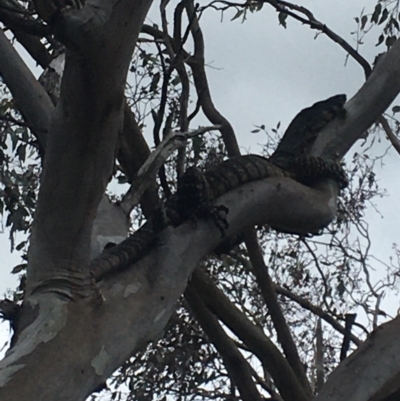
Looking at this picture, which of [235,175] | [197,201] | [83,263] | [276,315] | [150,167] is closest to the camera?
[83,263]

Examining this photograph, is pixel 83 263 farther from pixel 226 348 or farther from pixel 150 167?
pixel 226 348

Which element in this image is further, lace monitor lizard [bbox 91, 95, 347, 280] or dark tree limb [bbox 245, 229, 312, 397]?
dark tree limb [bbox 245, 229, 312, 397]

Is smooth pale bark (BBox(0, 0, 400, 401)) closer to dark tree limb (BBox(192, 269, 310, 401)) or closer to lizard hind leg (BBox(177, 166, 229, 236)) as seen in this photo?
lizard hind leg (BBox(177, 166, 229, 236))

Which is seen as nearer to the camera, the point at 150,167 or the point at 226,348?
the point at 150,167

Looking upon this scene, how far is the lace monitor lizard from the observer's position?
3.07 meters

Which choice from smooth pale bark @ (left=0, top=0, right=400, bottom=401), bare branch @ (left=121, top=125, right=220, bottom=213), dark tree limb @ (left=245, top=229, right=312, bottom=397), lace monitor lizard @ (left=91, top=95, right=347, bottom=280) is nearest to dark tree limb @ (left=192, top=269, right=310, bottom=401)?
dark tree limb @ (left=245, top=229, right=312, bottom=397)

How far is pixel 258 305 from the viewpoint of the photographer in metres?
7.52

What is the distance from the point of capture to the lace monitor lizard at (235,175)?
3074 mm


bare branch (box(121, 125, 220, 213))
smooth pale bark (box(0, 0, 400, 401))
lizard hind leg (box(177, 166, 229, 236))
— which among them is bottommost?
smooth pale bark (box(0, 0, 400, 401))

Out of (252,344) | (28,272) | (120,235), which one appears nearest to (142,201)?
(120,235)

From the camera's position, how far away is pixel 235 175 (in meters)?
3.68

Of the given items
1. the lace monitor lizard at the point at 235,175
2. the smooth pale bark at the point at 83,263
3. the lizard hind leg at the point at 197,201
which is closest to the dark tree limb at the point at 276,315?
the lace monitor lizard at the point at 235,175

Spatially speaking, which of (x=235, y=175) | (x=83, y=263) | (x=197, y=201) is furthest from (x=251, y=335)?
(x=83, y=263)

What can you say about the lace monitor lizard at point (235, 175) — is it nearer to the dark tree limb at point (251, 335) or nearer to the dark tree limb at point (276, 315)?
the dark tree limb at point (276, 315)
